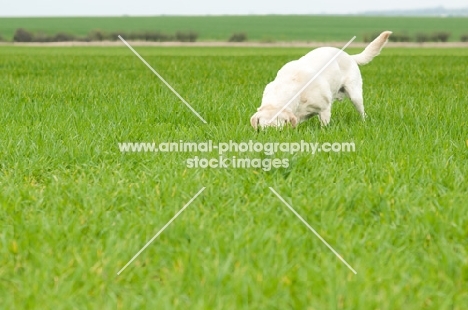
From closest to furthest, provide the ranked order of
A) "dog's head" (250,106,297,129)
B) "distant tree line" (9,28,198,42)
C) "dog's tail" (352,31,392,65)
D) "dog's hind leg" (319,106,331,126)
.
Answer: "dog's head" (250,106,297,129) → "dog's hind leg" (319,106,331,126) → "dog's tail" (352,31,392,65) → "distant tree line" (9,28,198,42)

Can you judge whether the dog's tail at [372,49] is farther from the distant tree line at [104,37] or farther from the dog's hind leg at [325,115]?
the distant tree line at [104,37]

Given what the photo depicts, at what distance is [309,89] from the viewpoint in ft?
20.0

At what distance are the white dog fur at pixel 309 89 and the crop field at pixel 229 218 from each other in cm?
21

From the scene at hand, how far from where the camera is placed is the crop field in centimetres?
277

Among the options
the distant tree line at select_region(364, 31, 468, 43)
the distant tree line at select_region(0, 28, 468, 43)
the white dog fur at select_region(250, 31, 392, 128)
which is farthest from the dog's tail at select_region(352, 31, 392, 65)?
the distant tree line at select_region(0, 28, 468, 43)

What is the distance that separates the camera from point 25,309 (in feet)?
8.71

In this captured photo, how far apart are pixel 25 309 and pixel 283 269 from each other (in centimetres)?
124

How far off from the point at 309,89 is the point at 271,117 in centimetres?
65

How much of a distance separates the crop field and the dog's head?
14 cm

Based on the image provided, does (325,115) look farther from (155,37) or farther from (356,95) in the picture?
(155,37)

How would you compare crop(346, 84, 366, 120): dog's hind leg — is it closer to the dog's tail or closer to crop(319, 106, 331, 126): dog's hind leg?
the dog's tail

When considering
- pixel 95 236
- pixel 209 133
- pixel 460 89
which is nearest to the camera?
pixel 95 236

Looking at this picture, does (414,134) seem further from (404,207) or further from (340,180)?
(404,207)

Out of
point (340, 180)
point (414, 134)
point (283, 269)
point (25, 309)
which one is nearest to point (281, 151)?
point (340, 180)
